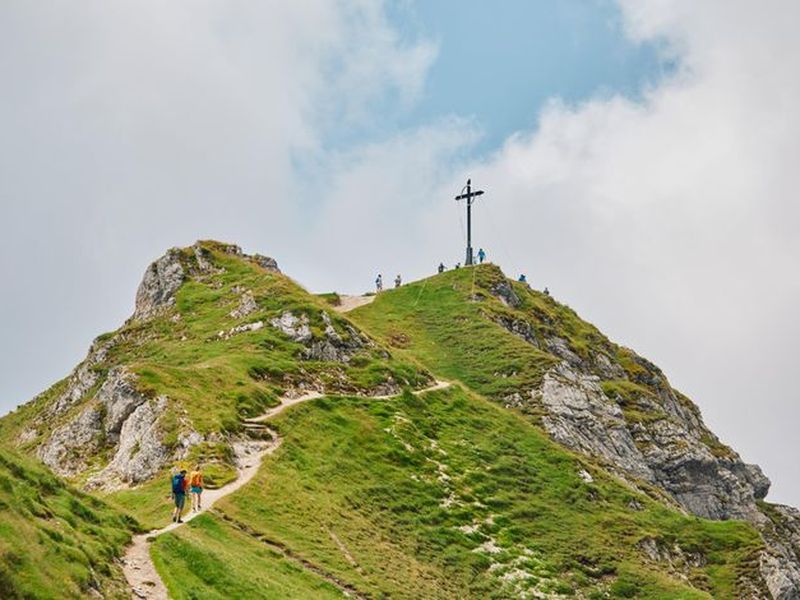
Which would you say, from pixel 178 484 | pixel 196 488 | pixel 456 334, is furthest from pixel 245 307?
pixel 178 484

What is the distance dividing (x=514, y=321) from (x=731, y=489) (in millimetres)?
35822

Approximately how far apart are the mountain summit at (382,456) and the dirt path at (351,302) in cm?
808

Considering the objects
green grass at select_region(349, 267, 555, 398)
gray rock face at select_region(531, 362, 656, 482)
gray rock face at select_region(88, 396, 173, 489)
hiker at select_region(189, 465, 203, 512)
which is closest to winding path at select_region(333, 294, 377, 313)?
green grass at select_region(349, 267, 555, 398)

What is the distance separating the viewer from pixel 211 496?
54.4 m

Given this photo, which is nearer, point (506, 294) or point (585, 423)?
point (585, 423)

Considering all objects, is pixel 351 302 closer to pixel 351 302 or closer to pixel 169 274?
pixel 351 302

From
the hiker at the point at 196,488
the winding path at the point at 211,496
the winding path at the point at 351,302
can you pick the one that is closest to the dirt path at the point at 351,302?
the winding path at the point at 351,302

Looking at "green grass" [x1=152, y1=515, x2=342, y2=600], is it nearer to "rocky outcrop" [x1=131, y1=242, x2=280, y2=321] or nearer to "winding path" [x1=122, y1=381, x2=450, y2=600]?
"winding path" [x1=122, y1=381, x2=450, y2=600]

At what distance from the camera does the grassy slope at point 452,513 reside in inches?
2224

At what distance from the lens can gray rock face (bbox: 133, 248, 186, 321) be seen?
108m

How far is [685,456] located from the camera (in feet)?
355

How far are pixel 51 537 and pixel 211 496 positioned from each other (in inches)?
912

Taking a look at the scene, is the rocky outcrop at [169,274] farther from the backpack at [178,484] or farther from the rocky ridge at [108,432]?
the backpack at [178,484]

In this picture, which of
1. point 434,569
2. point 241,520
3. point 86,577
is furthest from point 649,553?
point 86,577
